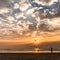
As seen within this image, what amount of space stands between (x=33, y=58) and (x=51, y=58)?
4272 mm

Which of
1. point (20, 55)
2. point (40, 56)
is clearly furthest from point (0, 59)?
point (40, 56)

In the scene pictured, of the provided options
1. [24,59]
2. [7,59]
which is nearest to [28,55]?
[24,59]

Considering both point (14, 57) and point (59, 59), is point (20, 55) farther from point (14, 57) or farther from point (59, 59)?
point (59, 59)

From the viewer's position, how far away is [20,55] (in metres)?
51.5

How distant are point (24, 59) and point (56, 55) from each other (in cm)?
766

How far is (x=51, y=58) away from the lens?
50125mm

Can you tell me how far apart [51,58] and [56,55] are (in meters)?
1.37

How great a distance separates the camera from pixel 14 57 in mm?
51344

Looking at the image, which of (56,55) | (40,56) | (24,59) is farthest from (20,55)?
(56,55)

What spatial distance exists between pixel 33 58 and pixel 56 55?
5.50 meters

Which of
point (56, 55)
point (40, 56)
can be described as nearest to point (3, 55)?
point (40, 56)

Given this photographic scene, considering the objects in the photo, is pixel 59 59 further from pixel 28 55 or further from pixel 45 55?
pixel 28 55

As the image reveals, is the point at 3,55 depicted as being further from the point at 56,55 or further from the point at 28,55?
the point at 56,55

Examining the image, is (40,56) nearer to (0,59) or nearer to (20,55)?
(20,55)
